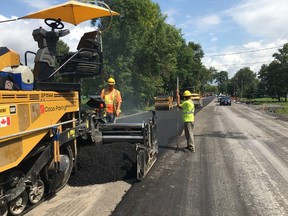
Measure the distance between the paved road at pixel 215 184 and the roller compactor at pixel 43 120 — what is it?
2.50ft

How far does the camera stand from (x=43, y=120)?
496 cm

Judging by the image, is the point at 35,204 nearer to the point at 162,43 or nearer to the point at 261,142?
the point at 261,142

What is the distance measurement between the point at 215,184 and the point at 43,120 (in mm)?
3311

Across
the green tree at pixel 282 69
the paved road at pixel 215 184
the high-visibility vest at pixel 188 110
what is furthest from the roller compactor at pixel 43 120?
the green tree at pixel 282 69

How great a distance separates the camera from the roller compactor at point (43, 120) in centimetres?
431

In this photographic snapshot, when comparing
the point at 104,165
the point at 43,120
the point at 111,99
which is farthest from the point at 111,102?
the point at 43,120

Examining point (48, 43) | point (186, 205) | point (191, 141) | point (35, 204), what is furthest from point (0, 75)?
point (191, 141)

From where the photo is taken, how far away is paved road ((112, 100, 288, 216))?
5.27 m

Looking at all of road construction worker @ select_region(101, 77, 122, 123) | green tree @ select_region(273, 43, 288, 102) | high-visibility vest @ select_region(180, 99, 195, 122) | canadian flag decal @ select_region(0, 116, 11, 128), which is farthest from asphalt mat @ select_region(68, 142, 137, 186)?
green tree @ select_region(273, 43, 288, 102)

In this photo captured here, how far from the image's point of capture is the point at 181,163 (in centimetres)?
841

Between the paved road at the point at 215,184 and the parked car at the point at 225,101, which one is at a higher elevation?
the paved road at the point at 215,184

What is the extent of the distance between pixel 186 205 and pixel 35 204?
7.22 feet

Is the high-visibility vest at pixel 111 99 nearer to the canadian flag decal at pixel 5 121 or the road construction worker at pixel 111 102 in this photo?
the road construction worker at pixel 111 102

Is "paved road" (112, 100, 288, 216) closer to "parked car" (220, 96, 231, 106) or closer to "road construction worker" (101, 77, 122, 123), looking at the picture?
"road construction worker" (101, 77, 122, 123)
